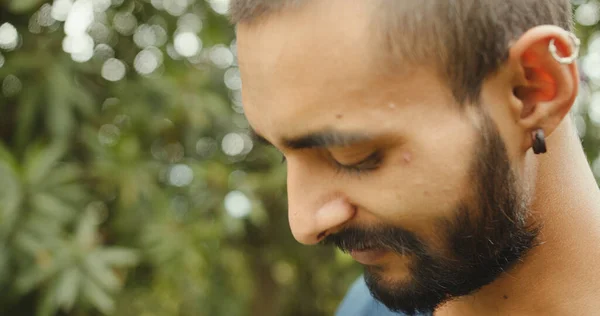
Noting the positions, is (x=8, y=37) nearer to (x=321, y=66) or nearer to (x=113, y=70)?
(x=113, y=70)

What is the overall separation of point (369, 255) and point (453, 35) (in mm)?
284

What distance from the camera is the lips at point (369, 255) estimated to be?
0.87 meters

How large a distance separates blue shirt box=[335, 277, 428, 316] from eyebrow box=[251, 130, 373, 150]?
1.28ft

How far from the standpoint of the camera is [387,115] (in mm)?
786

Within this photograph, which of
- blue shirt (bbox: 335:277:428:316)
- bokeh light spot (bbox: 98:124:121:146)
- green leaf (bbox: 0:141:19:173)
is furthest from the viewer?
bokeh light spot (bbox: 98:124:121:146)

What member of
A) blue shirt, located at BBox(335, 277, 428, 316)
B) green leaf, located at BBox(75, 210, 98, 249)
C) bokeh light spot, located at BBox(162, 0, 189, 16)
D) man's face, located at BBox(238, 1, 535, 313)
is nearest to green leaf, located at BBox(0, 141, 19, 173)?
green leaf, located at BBox(75, 210, 98, 249)

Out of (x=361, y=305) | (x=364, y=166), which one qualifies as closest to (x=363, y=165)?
(x=364, y=166)

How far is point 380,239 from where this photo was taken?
2.78 ft

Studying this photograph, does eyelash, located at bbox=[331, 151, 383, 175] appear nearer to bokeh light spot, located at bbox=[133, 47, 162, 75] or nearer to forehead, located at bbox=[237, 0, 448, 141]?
forehead, located at bbox=[237, 0, 448, 141]

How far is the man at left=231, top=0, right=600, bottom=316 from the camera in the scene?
78 cm

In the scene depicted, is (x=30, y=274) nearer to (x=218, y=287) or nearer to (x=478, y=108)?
(x=218, y=287)

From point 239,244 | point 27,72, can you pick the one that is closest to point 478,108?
point 27,72

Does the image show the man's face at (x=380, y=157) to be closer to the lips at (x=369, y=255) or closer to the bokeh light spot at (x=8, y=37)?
the lips at (x=369, y=255)

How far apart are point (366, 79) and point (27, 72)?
1.34 m
